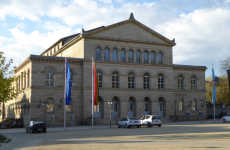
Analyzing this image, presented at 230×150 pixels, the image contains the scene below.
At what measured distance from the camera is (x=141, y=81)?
4856 centimetres

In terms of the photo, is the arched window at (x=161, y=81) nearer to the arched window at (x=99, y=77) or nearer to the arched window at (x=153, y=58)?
the arched window at (x=153, y=58)

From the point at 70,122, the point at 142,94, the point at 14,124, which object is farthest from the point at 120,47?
the point at 14,124

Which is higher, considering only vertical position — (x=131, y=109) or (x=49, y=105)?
(x=49, y=105)

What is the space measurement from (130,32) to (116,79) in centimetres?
831

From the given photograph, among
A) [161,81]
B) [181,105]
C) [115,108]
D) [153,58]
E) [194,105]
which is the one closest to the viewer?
[115,108]

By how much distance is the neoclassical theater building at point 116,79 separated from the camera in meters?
43.0

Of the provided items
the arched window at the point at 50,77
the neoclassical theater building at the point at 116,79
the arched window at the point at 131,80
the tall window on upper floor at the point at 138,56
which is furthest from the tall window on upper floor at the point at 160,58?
the arched window at the point at 50,77

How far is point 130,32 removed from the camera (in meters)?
48.8

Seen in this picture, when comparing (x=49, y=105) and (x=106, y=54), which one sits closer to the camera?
(x=49, y=105)

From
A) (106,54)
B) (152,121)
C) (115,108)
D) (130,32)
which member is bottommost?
(152,121)

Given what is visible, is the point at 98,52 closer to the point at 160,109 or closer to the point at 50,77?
the point at 50,77

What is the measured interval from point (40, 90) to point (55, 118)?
15.1 ft

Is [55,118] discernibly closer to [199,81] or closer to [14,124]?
[14,124]

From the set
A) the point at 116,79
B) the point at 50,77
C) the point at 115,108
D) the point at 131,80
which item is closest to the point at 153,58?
the point at 131,80
